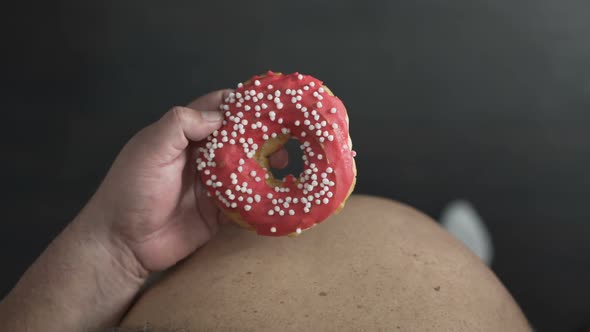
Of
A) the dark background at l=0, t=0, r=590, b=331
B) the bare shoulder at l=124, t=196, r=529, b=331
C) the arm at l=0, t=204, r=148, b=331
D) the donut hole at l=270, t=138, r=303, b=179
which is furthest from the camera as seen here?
the donut hole at l=270, t=138, r=303, b=179

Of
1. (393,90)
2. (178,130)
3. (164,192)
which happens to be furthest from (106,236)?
(393,90)

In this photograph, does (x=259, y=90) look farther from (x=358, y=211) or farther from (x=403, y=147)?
(x=403, y=147)

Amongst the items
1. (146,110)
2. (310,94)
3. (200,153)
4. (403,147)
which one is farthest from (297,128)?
(146,110)

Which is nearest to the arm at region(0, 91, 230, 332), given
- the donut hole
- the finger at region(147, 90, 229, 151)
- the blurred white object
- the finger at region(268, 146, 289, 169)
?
the finger at region(147, 90, 229, 151)

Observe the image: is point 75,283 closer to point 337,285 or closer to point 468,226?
point 337,285

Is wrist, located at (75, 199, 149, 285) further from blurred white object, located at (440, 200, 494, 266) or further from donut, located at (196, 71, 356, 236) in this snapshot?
blurred white object, located at (440, 200, 494, 266)
